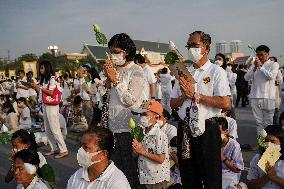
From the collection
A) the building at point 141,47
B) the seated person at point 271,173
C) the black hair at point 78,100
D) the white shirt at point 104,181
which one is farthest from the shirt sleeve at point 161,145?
the building at point 141,47

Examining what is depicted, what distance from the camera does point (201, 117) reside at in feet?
9.73

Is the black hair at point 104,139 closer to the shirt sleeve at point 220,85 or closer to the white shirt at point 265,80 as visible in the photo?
Result: the shirt sleeve at point 220,85

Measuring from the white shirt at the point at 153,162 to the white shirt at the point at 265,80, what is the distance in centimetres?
328

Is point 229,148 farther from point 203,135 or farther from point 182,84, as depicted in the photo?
point 182,84

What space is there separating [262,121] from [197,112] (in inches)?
168

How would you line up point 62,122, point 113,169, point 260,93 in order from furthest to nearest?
point 62,122
point 260,93
point 113,169

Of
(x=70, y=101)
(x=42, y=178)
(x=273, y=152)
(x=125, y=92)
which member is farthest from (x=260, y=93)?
(x=70, y=101)

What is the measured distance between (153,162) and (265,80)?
11.9 ft

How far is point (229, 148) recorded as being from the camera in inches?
174

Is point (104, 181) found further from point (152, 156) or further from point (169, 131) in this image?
point (169, 131)

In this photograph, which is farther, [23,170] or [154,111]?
[154,111]

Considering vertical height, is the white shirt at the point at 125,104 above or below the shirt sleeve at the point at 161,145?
above

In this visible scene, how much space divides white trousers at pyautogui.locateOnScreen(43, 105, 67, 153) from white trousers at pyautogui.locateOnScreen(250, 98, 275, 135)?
3.70 metres

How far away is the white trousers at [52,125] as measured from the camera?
23.2ft
